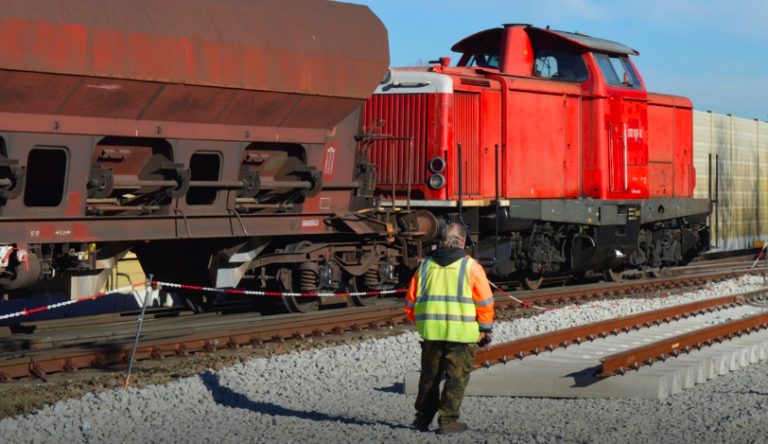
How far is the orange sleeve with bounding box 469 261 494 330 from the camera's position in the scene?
7355 mm

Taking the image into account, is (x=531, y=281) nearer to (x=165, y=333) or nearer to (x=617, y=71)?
(x=617, y=71)

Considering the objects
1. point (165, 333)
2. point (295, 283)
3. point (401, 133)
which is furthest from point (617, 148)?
point (165, 333)

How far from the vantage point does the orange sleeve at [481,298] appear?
736 centimetres

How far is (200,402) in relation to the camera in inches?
343

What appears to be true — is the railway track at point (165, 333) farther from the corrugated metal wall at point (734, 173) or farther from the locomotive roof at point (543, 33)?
the corrugated metal wall at point (734, 173)

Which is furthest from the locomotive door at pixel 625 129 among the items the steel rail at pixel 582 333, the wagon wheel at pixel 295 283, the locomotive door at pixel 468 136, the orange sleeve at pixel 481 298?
the orange sleeve at pixel 481 298

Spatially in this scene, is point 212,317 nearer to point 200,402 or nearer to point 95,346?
point 95,346

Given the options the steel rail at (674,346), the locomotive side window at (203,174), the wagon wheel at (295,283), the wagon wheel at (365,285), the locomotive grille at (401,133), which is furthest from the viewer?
the locomotive grille at (401,133)

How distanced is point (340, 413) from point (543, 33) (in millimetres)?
10548

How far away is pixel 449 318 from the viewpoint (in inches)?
290

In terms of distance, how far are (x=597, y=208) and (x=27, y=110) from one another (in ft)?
33.3

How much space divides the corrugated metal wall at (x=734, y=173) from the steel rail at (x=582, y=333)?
40.7 feet

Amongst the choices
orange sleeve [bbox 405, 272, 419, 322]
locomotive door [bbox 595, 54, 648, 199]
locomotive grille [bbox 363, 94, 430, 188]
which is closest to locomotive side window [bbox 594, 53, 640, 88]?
locomotive door [bbox 595, 54, 648, 199]

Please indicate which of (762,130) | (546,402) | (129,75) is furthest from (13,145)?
(762,130)
